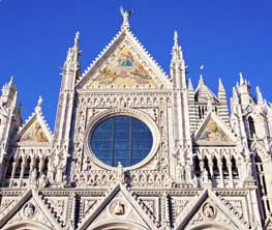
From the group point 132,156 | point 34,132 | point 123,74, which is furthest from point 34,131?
point 123,74

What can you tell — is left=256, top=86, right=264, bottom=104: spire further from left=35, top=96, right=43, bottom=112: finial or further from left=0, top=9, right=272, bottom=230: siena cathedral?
left=35, top=96, right=43, bottom=112: finial

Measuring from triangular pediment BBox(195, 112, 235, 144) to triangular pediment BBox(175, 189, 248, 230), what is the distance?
2.61 m

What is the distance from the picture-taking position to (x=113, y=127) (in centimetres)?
1889

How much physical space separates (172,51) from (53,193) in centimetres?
879

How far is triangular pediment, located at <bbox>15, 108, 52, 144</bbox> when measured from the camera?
18219 mm

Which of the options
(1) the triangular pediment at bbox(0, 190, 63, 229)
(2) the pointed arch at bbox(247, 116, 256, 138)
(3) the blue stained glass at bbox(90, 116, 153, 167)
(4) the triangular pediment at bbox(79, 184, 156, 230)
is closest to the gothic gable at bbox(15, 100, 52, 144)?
(3) the blue stained glass at bbox(90, 116, 153, 167)

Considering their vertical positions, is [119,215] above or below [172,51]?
below

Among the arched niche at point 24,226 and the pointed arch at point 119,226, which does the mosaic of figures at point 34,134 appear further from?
the pointed arch at point 119,226

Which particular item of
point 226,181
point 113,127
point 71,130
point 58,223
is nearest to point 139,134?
point 113,127

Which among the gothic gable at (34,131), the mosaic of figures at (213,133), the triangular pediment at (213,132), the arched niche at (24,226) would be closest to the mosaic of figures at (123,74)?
the gothic gable at (34,131)

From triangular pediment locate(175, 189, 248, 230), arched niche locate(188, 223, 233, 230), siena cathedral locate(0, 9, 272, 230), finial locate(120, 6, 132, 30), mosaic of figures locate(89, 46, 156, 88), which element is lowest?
arched niche locate(188, 223, 233, 230)

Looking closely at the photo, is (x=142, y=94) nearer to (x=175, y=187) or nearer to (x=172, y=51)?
(x=172, y=51)

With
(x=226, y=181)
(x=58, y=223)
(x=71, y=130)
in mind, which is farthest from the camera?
(x=71, y=130)

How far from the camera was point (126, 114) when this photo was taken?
1920cm
